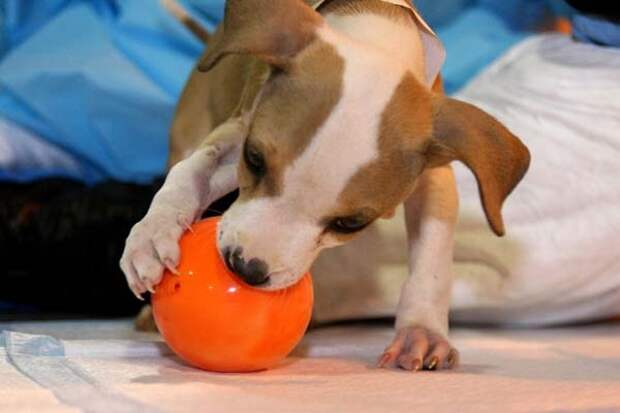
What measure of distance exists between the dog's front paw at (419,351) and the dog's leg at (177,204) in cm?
49

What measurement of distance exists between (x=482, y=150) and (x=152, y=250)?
2.22ft

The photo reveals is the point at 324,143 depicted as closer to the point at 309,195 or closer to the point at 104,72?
the point at 309,195

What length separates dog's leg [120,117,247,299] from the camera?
213 cm

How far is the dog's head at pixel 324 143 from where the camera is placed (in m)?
1.98

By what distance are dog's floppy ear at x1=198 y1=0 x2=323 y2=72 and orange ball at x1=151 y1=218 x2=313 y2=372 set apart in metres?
0.37

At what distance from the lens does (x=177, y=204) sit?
2.28 meters

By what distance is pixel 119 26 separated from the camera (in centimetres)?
389

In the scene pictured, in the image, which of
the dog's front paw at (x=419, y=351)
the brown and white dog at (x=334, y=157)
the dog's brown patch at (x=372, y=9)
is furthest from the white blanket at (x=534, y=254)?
the dog's brown patch at (x=372, y=9)

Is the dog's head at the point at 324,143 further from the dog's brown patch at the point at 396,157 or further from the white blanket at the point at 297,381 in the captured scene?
the white blanket at the point at 297,381

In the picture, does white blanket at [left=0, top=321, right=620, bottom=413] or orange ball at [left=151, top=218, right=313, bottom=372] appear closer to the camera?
white blanket at [left=0, top=321, right=620, bottom=413]

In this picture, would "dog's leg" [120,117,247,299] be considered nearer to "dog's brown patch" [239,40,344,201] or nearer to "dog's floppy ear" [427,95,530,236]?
"dog's brown patch" [239,40,344,201]

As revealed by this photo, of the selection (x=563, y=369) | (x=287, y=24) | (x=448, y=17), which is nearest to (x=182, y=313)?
(x=287, y=24)

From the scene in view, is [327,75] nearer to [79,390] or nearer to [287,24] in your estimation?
[287,24]

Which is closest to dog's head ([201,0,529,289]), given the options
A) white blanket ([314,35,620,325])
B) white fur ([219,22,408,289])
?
white fur ([219,22,408,289])
